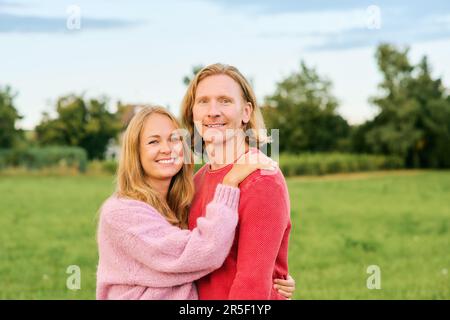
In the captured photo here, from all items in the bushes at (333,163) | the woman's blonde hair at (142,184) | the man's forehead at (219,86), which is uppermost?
the man's forehead at (219,86)

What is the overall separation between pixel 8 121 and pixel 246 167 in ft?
121

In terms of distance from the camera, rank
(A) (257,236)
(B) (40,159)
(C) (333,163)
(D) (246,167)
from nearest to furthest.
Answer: (A) (257,236) → (D) (246,167) → (B) (40,159) → (C) (333,163)

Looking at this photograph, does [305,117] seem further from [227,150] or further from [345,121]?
[227,150]

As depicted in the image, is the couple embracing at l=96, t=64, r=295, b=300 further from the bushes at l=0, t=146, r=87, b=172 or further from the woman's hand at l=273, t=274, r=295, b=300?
the bushes at l=0, t=146, r=87, b=172

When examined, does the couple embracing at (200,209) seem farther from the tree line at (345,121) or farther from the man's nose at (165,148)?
the tree line at (345,121)

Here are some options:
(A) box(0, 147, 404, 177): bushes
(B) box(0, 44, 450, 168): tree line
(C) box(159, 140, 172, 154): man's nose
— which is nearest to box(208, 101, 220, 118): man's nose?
(C) box(159, 140, 172, 154): man's nose

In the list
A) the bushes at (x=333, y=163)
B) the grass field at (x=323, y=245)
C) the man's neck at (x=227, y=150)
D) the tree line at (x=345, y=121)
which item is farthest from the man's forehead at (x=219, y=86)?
the tree line at (x=345, y=121)

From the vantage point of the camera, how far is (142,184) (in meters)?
2.73

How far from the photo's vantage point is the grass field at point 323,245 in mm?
7152

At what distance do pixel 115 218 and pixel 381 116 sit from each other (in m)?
37.4

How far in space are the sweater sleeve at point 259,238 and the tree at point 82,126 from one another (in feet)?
121

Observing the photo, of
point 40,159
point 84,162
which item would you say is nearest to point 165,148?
point 40,159

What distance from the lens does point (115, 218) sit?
2.61 metres

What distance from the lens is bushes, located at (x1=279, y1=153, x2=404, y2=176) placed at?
102 feet
